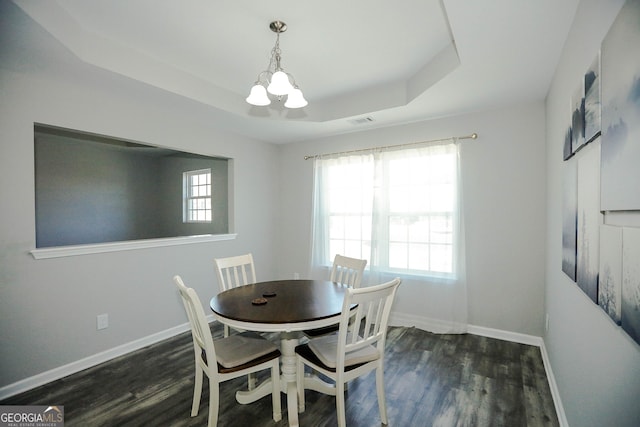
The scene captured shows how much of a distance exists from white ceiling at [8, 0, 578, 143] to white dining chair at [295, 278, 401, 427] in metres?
1.60

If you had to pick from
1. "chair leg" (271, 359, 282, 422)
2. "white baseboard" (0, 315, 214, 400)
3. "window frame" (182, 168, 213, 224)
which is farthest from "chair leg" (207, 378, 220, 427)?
"window frame" (182, 168, 213, 224)

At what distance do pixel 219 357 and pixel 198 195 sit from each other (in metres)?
3.65

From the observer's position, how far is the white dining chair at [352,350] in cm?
170

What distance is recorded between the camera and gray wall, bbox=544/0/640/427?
97 cm

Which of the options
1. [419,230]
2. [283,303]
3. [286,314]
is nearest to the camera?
[286,314]

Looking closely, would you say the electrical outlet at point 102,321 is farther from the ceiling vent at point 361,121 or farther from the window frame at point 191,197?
the ceiling vent at point 361,121

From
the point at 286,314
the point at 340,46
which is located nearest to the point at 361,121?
the point at 340,46

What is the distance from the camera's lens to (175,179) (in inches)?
211

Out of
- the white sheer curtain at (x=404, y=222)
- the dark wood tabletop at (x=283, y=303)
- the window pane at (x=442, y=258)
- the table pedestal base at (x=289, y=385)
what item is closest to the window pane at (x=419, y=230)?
the white sheer curtain at (x=404, y=222)

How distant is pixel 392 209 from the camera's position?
3.77 m

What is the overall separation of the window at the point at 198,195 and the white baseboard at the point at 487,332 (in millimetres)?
3332

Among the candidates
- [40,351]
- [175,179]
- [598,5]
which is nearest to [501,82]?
[598,5]

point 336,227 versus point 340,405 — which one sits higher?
point 336,227

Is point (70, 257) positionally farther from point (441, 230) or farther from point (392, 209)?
point (441, 230)
